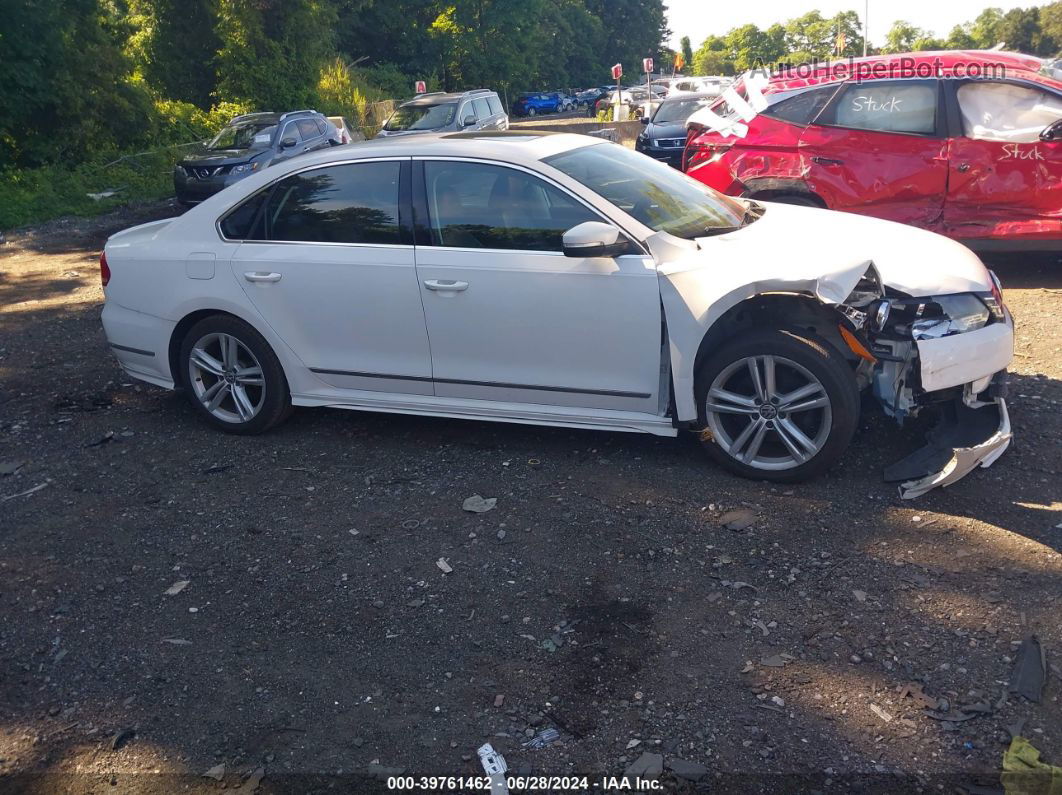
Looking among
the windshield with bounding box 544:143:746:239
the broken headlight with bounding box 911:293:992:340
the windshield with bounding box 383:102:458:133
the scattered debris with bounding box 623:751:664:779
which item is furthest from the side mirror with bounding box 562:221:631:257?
the windshield with bounding box 383:102:458:133

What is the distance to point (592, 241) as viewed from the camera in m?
4.68

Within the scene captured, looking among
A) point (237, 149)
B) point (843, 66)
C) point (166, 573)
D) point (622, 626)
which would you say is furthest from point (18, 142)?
point (622, 626)

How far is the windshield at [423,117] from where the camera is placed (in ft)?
63.3

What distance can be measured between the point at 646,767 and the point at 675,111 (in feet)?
60.6

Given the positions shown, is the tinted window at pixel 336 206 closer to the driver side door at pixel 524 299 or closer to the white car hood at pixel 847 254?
the driver side door at pixel 524 299

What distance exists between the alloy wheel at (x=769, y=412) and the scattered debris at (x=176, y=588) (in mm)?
2596

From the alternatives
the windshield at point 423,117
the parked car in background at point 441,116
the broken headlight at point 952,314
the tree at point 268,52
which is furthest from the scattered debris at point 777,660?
the tree at point 268,52

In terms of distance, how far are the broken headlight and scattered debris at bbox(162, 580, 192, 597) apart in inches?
142

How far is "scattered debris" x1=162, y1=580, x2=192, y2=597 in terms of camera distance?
424 centimetres

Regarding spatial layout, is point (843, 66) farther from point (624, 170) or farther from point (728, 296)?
point (728, 296)

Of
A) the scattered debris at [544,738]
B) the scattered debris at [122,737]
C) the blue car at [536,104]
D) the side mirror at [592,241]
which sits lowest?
the blue car at [536,104]

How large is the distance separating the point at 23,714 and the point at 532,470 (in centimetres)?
263

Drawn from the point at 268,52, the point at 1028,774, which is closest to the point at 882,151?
the point at 1028,774

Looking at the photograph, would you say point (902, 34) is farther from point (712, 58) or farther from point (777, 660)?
point (777, 660)
